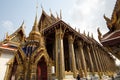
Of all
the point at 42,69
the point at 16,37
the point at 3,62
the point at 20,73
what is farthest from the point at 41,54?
the point at 16,37

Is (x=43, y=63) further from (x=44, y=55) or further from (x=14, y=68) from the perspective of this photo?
(x=14, y=68)

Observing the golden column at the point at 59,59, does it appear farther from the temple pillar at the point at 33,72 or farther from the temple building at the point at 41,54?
the temple pillar at the point at 33,72

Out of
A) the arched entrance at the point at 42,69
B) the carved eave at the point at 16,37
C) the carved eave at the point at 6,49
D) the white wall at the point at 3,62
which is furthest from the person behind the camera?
the carved eave at the point at 16,37

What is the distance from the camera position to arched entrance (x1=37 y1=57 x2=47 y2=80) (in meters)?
5.43

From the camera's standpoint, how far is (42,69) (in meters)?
5.70

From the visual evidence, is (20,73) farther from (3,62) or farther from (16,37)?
(16,37)

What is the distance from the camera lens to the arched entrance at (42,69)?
17.8 ft

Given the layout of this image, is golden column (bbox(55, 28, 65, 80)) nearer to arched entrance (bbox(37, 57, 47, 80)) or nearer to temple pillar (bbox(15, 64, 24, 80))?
arched entrance (bbox(37, 57, 47, 80))

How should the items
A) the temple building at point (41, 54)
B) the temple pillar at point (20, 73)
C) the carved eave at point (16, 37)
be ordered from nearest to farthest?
the temple pillar at point (20, 73) < the temple building at point (41, 54) < the carved eave at point (16, 37)

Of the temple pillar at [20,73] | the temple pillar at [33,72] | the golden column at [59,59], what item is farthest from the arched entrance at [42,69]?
the golden column at [59,59]

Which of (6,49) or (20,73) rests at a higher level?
(6,49)

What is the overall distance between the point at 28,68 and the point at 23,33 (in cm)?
1216

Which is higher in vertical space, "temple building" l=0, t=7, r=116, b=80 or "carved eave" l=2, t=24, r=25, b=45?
"carved eave" l=2, t=24, r=25, b=45

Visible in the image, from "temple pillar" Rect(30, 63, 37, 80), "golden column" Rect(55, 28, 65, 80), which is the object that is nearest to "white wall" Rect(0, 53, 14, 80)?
"golden column" Rect(55, 28, 65, 80)
